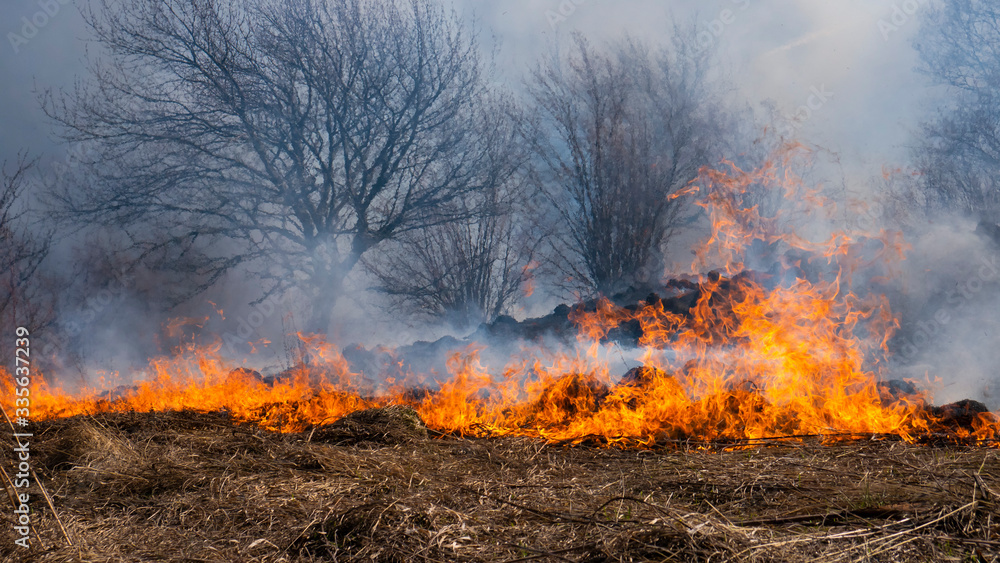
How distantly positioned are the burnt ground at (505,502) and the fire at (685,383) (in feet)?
2.13

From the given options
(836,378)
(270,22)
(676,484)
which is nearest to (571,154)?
(270,22)

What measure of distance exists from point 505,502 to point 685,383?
11.4ft

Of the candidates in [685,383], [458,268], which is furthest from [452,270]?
[685,383]

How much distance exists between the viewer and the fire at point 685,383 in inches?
218

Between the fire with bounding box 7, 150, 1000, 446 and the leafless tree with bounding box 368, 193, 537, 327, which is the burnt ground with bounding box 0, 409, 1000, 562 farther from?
the leafless tree with bounding box 368, 193, 537, 327

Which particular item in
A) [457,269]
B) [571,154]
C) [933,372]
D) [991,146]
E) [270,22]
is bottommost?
[933,372]

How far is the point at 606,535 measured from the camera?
8.82 feet

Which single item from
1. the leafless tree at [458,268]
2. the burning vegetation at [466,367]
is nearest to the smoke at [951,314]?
the burning vegetation at [466,367]

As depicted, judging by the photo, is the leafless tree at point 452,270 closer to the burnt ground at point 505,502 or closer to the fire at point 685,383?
the fire at point 685,383

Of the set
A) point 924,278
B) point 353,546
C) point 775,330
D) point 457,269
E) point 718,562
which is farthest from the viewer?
point 457,269

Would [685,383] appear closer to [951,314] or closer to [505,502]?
[505,502]

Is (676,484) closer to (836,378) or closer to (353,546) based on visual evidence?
(353,546)

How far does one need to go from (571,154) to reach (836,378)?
10491 mm

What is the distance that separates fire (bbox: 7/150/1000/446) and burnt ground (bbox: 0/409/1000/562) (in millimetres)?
648
